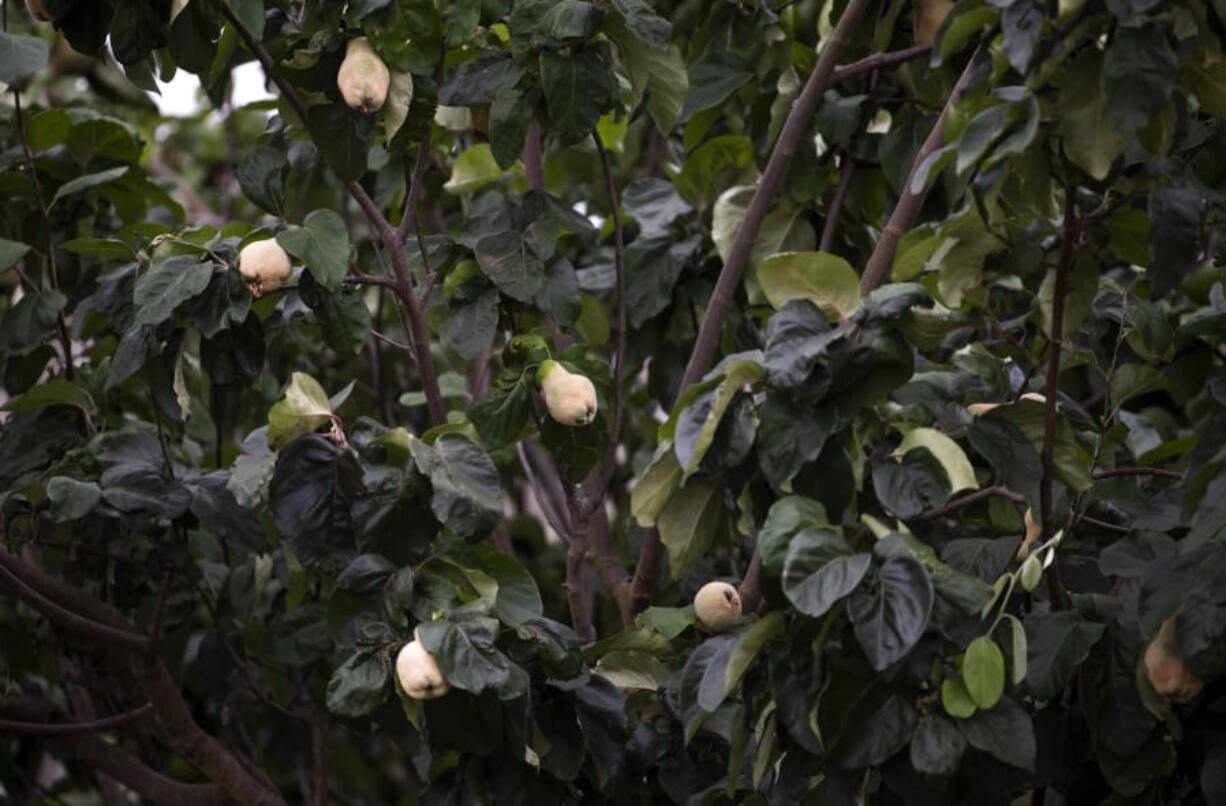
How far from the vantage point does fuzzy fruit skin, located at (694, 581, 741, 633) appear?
1.33 m

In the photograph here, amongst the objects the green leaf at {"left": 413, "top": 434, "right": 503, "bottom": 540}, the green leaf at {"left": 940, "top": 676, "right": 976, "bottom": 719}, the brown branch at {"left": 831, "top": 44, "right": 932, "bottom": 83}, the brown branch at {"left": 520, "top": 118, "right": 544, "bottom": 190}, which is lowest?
the green leaf at {"left": 940, "top": 676, "right": 976, "bottom": 719}

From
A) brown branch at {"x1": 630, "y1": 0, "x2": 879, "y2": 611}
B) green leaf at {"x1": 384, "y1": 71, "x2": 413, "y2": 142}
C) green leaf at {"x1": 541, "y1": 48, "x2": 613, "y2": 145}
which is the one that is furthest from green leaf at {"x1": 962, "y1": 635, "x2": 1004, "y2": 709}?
green leaf at {"x1": 384, "y1": 71, "x2": 413, "y2": 142}

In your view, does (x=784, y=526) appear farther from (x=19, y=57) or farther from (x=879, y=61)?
(x=19, y=57)

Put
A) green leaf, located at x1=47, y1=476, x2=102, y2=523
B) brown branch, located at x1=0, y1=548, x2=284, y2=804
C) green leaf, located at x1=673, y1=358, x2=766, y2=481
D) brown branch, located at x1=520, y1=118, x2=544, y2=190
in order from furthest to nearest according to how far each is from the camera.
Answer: brown branch, located at x1=520, y1=118, x2=544, y2=190
brown branch, located at x1=0, y1=548, x2=284, y2=804
green leaf, located at x1=47, y1=476, x2=102, y2=523
green leaf, located at x1=673, y1=358, x2=766, y2=481

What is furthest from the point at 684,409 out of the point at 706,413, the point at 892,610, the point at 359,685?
the point at 359,685

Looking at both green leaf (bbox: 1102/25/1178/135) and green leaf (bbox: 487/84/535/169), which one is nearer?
green leaf (bbox: 1102/25/1178/135)

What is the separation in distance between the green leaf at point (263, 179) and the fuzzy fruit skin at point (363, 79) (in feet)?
0.54

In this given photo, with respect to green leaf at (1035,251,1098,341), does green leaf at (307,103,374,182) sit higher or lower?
higher

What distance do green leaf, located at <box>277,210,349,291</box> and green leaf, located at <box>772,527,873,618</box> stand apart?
466 millimetres

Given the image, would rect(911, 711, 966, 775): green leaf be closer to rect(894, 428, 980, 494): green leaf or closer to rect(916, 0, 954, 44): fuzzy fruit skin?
rect(894, 428, 980, 494): green leaf

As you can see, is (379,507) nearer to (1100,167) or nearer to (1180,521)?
(1100,167)

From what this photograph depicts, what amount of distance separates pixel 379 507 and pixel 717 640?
0.96ft

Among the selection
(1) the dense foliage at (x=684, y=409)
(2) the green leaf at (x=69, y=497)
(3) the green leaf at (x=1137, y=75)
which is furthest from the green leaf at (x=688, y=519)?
(2) the green leaf at (x=69, y=497)

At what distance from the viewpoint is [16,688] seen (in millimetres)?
1917
